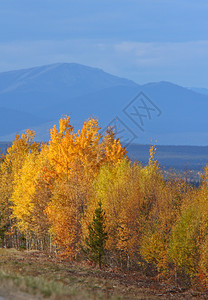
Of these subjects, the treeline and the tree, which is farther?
the tree

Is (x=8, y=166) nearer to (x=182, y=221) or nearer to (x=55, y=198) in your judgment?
(x=55, y=198)

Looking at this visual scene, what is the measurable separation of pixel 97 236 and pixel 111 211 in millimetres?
5896

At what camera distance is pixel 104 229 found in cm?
5709

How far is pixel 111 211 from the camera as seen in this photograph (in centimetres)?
6116

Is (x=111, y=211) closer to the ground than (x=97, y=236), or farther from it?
farther from it

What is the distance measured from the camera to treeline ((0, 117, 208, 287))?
5312 cm

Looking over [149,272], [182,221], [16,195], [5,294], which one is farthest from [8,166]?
[5,294]

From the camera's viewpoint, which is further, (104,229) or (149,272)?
(149,272)

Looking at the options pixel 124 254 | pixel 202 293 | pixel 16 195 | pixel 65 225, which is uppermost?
pixel 16 195

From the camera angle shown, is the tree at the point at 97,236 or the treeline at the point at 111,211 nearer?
the treeline at the point at 111,211

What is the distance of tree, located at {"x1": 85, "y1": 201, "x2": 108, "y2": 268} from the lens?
54906 mm

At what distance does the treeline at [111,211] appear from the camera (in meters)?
53.1

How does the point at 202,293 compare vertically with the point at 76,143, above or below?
below

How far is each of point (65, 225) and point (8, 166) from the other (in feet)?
147
